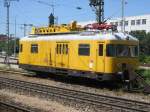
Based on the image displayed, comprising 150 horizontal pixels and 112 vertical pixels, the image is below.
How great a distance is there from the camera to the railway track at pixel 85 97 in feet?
51.4

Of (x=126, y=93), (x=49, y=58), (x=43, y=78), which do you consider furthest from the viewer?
(x=43, y=78)

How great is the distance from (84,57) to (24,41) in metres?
8.34

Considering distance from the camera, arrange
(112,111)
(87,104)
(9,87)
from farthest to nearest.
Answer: (9,87) → (87,104) → (112,111)

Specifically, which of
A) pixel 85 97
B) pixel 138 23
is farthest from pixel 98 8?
pixel 138 23

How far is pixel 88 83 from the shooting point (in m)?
25.3

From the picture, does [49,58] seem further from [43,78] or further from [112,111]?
[112,111]

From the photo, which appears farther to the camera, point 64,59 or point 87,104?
point 64,59

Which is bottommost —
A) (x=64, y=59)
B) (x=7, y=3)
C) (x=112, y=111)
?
(x=112, y=111)

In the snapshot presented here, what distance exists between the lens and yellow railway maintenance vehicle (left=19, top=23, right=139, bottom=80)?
70.8 feet

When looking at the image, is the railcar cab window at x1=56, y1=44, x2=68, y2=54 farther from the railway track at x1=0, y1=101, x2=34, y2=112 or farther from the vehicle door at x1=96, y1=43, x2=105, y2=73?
the railway track at x1=0, y1=101, x2=34, y2=112

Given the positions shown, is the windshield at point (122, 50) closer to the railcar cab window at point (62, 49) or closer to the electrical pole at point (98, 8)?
the railcar cab window at point (62, 49)

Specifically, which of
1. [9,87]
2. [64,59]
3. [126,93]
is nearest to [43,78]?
[64,59]

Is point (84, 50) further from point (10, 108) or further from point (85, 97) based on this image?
point (10, 108)

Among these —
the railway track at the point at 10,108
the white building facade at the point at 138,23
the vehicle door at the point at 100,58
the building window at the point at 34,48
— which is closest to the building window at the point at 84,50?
the vehicle door at the point at 100,58
